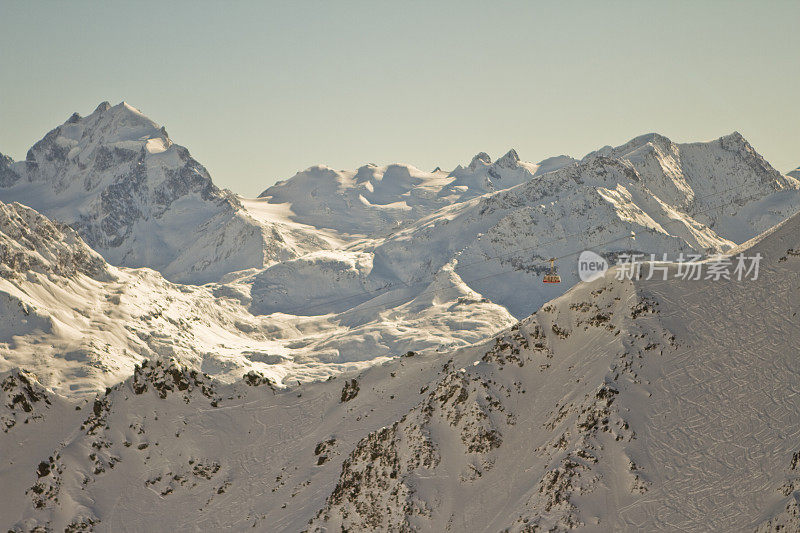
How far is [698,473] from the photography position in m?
67.3

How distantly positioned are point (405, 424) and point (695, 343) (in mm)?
26396

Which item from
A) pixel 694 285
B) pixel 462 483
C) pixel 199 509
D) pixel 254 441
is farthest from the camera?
pixel 254 441

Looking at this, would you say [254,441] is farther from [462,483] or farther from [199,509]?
[462,483]

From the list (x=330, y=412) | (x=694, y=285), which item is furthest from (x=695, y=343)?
(x=330, y=412)

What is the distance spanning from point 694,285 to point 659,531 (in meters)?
28.1

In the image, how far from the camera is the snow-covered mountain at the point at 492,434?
6744 cm

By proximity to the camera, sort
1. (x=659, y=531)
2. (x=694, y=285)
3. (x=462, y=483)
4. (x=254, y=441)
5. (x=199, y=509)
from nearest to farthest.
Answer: (x=659, y=531) < (x=462, y=483) < (x=694, y=285) < (x=199, y=509) < (x=254, y=441)

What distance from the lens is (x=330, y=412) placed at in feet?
340

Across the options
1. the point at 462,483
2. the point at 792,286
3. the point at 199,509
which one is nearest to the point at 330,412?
the point at 199,509

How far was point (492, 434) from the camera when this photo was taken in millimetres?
79938

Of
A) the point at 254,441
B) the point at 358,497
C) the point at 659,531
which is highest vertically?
the point at 254,441

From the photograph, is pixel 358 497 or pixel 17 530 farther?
pixel 17 530

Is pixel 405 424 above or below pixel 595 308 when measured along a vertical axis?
below

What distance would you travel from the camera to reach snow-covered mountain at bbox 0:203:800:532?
221 feet
